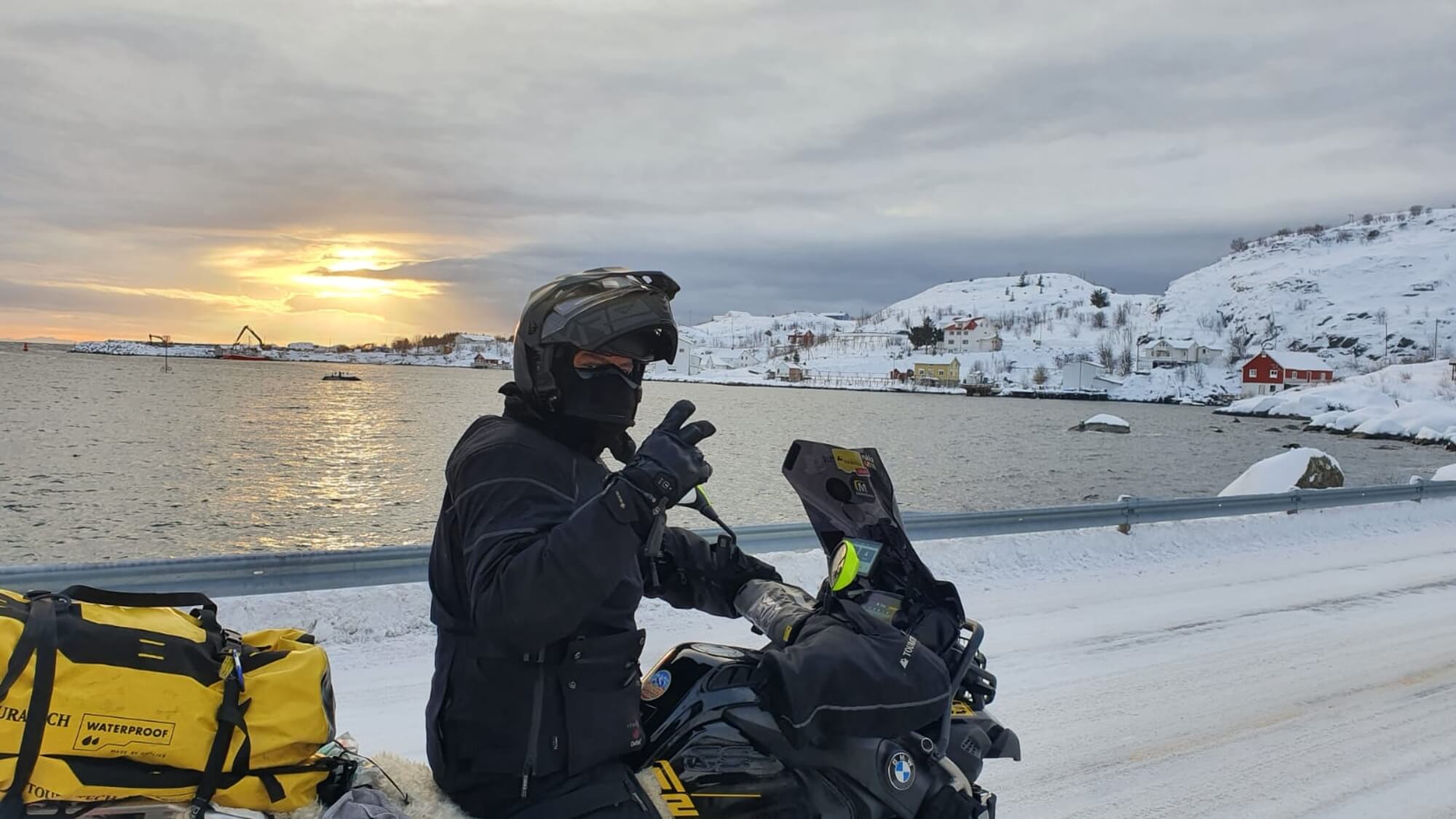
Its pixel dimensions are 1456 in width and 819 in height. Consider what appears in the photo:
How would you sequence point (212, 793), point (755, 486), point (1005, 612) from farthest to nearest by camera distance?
point (755, 486) → point (1005, 612) → point (212, 793)

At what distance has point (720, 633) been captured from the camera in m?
6.54

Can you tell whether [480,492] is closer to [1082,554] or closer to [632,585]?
[632,585]

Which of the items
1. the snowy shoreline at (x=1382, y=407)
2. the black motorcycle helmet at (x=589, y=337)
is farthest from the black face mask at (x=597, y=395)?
the snowy shoreline at (x=1382, y=407)

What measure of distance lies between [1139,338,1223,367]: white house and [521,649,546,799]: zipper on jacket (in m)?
170

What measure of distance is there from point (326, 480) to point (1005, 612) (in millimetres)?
27303

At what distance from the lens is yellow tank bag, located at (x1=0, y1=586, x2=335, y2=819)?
1.85 metres

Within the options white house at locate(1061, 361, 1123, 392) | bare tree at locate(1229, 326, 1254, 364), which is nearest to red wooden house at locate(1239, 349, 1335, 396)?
white house at locate(1061, 361, 1123, 392)

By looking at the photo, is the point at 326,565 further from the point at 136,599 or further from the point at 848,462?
the point at 848,462

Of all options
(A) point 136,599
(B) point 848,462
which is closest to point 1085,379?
(B) point 848,462

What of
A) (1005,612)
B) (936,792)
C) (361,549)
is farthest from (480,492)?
(1005,612)

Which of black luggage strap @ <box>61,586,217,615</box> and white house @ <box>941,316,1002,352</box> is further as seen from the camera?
white house @ <box>941,316,1002,352</box>

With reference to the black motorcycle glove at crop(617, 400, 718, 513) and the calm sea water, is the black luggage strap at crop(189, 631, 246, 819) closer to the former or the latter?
the black motorcycle glove at crop(617, 400, 718, 513)

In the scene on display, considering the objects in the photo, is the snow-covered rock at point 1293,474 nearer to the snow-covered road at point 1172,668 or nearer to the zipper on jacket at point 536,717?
the snow-covered road at point 1172,668

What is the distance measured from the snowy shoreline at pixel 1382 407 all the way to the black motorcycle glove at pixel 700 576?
62722mm
